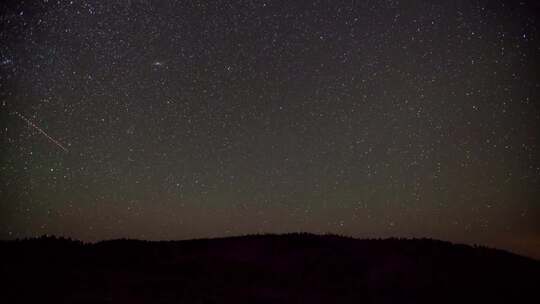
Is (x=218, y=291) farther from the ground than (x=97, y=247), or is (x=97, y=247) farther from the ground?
(x=97, y=247)

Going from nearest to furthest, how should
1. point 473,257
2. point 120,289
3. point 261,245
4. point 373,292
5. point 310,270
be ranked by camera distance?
point 120,289
point 373,292
point 310,270
point 473,257
point 261,245

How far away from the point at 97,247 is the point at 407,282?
31.3ft

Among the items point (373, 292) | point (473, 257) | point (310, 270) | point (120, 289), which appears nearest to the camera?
point (120, 289)

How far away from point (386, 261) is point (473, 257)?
9.07 feet

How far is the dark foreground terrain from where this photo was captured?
1098cm

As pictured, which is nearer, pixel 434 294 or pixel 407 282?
pixel 434 294

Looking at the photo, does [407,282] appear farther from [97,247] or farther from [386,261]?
[97,247]

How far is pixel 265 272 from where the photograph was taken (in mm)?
13430

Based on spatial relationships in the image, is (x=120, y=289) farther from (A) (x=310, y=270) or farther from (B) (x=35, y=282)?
(A) (x=310, y=270)

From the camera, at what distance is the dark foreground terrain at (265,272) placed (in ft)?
36.0

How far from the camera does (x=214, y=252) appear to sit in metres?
15.4

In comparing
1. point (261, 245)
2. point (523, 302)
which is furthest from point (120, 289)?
point (523, 302)

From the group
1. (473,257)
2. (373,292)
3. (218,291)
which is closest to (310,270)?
(373,292)

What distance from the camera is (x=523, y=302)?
1117 centimetres
